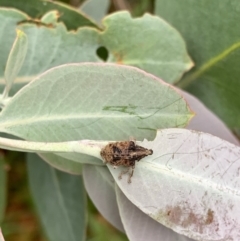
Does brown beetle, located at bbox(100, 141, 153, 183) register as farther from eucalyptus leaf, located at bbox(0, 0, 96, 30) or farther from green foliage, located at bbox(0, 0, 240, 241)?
eucalyptus leaf, located at bbox(0, 0, 96, 30)

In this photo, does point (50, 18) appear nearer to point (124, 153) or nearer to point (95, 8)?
point (95, 8)

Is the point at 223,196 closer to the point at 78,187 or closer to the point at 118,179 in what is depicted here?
the point at 118,179

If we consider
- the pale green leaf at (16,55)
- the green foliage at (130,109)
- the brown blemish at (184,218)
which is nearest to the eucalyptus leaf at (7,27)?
the green foliage at (130,109)

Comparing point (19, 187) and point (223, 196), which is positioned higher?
point (223, 196)

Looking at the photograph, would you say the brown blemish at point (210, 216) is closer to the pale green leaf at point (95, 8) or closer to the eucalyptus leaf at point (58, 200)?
the eucalyptus leaf at point (58, 200)

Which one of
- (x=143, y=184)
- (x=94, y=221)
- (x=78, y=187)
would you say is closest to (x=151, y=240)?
(x=143, y=184)

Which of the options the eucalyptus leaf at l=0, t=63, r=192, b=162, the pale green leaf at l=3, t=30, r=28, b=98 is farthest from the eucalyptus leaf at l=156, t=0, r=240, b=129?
the pale green leaf at l=3, t=30, r=28, b=98
